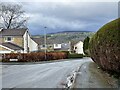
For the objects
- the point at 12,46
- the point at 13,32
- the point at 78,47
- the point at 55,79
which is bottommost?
the point at 55,79

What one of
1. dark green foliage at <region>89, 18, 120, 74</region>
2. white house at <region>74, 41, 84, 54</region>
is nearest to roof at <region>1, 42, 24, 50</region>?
white house at <region>74, 41, 84, 54</region>

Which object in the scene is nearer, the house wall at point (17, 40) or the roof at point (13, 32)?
the house wall at point (17, 40)

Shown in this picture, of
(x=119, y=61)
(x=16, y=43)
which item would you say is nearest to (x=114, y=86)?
(x=119, y=61)

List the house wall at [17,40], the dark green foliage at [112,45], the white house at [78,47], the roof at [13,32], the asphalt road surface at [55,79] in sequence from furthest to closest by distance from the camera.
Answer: the white house at [78,47] < the roof at [13,32] < the house wall at [17,40] < the asphalt road surface at [55,79] < the dark green foliage at [112,45]

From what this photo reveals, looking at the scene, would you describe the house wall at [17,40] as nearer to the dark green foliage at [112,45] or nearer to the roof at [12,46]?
the roof at [12,46]

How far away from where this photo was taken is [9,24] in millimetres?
76750

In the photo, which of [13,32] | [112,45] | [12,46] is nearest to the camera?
[112,45]

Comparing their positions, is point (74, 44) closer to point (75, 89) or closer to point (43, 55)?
point (43, 55)

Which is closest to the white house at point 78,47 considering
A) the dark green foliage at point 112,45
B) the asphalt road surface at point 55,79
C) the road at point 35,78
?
the road at point 35,78

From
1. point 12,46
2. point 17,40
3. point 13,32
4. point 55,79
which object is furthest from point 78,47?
point 55,79

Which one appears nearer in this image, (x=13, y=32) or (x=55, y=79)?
(x=55, y=79)

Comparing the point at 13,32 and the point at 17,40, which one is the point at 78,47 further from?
the point at 13,32

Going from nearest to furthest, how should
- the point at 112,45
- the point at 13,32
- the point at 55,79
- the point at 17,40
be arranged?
the point at 112,45, the point at 55,79, the point at 17,40, the point at 13,32

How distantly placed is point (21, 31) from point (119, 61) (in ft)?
192
